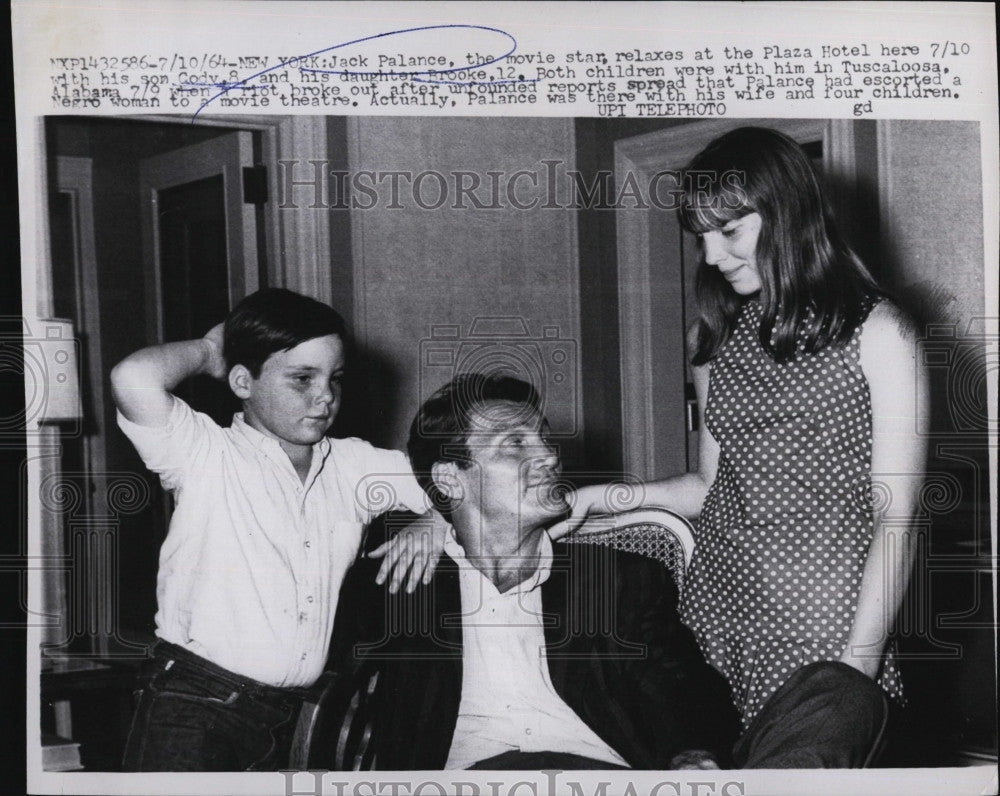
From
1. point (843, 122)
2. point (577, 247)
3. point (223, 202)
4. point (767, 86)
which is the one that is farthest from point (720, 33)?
point (223, 202)

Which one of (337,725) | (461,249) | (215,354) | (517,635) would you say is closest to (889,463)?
(517,635)

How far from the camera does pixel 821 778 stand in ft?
5.26

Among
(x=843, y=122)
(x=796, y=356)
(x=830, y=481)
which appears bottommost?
(x=830, y=481)

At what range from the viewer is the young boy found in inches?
62.2

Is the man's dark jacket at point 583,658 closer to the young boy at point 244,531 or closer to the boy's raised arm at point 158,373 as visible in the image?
the young boy at point 244,531

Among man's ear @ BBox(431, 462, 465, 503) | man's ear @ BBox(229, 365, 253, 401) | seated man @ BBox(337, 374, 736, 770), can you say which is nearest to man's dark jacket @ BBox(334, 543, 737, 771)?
seated man @ BBox(337, 374, 736, 770)

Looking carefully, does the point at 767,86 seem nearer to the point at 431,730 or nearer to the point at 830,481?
the point at 830,481

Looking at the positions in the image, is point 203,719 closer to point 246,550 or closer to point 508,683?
point 246,550

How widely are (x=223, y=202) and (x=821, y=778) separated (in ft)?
4.49

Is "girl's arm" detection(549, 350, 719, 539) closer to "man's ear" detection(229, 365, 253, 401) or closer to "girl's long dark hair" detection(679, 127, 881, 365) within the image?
"girl's long dark hair" detection(679, 127, 881, 365)

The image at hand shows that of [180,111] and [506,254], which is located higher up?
[180,111]

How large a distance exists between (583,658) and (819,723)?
39 cm

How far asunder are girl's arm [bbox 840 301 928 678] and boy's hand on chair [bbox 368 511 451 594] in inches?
26.9

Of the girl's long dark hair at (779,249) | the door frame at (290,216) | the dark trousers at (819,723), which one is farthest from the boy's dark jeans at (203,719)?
the girl's long dark hair at (779,249)
